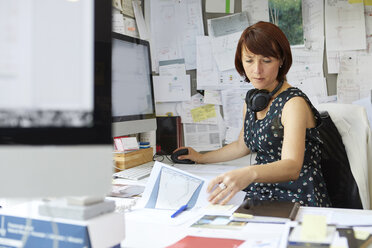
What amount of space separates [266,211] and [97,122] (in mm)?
549

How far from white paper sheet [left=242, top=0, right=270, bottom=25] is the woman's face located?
1.95 ft

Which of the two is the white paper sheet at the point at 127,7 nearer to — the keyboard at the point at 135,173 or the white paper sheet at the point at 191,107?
the white paper sheet at the point at 191,107

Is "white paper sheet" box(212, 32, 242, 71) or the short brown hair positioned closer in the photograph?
the short brown hair

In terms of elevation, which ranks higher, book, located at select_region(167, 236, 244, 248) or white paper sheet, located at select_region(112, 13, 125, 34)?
white paper sheet, located at select_region(112, 13, 125, 34)

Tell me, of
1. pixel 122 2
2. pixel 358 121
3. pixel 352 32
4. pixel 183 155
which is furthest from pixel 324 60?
pixel 122 2

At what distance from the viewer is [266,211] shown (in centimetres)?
93

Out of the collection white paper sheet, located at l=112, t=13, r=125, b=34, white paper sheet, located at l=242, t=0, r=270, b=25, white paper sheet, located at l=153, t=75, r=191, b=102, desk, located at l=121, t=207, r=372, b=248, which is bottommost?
desk, located at l=121, t=207, r=372, b=248

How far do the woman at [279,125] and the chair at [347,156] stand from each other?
0.05m

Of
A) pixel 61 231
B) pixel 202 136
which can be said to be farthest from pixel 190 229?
pixel 202 136

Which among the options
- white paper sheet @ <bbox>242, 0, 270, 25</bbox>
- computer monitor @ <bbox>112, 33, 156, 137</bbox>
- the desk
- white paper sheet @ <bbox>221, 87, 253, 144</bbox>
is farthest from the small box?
white paper sheet @ <bbox>242, 0, 270, 25</bbox>

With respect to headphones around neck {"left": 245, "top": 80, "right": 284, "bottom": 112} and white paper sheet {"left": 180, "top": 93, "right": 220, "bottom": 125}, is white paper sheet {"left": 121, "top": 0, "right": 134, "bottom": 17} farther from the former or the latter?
headphones around neck {"left": 245, "top": 80, "right": 284, "bottom": 112}

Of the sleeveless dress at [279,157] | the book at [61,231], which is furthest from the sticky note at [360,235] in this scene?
the sleeveless dress at [279,157]

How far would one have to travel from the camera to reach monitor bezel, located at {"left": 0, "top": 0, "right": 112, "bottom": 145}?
0.50 m

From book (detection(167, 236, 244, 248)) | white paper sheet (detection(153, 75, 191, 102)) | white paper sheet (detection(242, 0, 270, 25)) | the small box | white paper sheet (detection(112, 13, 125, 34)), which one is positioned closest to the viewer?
book (detection(167, 236, 244, 248))
